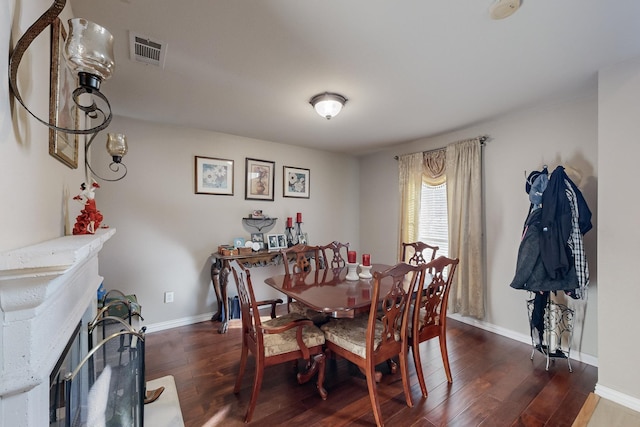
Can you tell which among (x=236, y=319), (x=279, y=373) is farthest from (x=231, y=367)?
(x=236, y=319)

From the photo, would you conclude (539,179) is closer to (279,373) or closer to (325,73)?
(325,73)

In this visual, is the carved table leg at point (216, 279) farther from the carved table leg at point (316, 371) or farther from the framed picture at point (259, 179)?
the carved table leg at point (316, 371)

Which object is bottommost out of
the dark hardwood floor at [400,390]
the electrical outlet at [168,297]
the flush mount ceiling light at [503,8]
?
the dark hardwood floor at [400,390]

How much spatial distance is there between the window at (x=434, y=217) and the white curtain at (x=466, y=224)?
201 mm

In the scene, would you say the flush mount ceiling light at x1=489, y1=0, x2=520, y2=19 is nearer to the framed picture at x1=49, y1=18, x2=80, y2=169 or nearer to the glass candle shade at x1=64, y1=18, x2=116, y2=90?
Result: the glass candle shade at x1=64, y1=18, x2=116, y2=90

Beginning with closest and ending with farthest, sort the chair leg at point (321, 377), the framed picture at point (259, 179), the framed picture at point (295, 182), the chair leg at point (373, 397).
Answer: the chair leg at point (373, 397) < the chair leg at point (321, 377) < the framed picture at point (259, 179) < the framed picture at point (295, 182)

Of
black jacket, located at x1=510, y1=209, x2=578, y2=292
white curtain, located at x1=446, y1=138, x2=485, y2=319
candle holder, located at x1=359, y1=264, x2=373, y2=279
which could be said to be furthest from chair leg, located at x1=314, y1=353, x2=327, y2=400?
white curtain, located at x1=446, y1=138, x2=485, y2=319

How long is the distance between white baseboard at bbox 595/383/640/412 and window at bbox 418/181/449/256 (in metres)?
1.75

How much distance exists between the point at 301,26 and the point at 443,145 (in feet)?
8.77

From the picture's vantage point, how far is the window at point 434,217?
3.59m

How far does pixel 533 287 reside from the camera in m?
2.31

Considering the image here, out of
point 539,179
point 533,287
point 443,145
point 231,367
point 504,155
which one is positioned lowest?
point 231,367

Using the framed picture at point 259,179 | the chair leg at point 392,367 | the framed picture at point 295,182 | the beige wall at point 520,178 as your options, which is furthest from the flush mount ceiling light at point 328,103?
the chair leg at point 392,367

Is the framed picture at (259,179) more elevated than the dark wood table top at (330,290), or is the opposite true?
the framed picture at (259,179)
